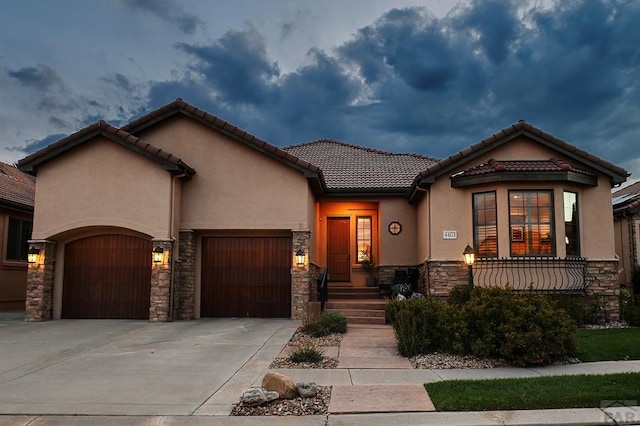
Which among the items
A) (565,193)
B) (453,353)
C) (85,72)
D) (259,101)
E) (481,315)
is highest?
(259,101)

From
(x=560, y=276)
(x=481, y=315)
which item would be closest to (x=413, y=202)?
(x=560, y=276)

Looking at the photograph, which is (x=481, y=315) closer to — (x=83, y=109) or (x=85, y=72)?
(x=85, y=72)

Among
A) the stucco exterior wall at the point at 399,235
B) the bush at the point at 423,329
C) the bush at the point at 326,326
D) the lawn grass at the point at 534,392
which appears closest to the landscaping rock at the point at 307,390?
the lawn grass at the point at 534,392

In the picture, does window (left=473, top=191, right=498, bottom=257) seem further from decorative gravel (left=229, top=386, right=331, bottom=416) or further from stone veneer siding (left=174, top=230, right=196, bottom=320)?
decorative gravel (left=229, top=386, right=331, bottom=416)

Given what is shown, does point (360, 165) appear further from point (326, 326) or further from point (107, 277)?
point (107, 277)

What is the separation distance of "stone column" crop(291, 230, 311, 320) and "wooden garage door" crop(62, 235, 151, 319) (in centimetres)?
410

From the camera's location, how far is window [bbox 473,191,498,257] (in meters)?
12.9

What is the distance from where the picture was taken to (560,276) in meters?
12.4

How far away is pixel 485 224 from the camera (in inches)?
517

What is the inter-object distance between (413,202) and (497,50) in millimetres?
8886

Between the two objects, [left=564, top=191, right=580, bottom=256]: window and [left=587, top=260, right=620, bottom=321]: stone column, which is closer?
[left=587, top=260, right=620, bottom=321]: stone column

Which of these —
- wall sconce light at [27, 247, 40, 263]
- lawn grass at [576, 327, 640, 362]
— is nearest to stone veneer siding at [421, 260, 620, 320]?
lawn grass at [576, 327, 640, 362]

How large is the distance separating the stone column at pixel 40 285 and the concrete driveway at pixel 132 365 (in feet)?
1.86

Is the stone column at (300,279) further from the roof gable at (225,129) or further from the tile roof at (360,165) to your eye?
the tile roof at (360,165)
